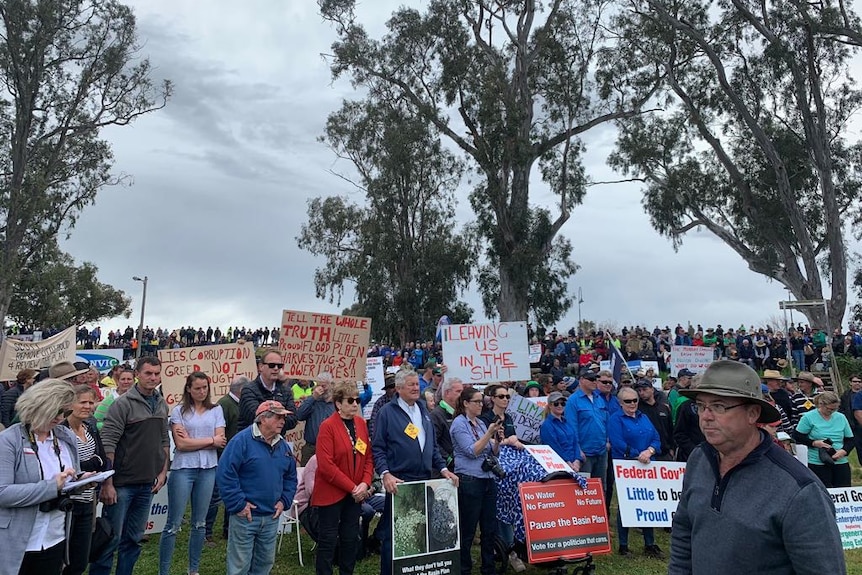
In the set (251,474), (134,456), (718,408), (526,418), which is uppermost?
(718,408)

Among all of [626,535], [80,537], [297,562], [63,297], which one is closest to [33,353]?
[297,562]

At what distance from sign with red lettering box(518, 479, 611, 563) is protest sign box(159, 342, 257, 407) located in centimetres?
490

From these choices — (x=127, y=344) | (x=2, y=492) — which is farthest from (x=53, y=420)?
(x=127, y=344)

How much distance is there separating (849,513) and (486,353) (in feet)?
17.2

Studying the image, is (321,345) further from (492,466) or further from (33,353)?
(33,353)

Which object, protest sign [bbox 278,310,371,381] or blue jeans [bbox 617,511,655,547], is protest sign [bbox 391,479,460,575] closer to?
blue jeans [bbox 617,511,655,547]

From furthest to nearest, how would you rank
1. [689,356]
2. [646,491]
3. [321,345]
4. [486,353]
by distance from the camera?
1. [689,356]
2. [486,353]
3. [321,345]
4. [646,491]

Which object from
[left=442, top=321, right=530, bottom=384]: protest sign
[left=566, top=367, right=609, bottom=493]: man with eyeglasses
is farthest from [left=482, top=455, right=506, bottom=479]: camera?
[left=442, top=321, right=530, bottom=384]: protest sign

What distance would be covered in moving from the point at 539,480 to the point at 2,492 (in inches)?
185

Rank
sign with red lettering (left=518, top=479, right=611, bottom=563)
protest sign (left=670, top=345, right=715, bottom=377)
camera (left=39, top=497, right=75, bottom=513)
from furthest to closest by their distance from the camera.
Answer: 1. protest sign (left=670, top=345, right=715, bottom=377)
2. sign with red lettering (left=518, top=479, right=611, bottom=563)
3. camera (left=39, top=497, right=75, bottom=513)

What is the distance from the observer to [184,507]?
19.5 feet

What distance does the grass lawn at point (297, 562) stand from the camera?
22.6ft

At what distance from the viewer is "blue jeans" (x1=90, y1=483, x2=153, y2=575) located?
18.0 ft

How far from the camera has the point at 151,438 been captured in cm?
566
